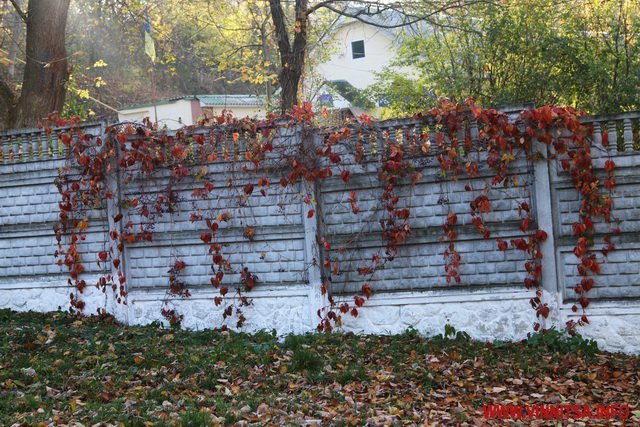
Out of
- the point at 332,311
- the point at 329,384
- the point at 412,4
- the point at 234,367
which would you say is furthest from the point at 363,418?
the point at 412,4

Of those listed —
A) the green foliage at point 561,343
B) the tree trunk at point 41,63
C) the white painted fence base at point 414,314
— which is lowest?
the green foliage at point 561,343

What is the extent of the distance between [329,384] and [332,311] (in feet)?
4.82

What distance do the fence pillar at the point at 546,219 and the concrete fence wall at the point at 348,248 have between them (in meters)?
0.01

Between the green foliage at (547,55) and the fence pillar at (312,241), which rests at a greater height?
the green foliage at (547,55)

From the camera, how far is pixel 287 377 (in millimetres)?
6062

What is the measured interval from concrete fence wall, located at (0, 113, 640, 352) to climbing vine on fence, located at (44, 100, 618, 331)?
0.16ft

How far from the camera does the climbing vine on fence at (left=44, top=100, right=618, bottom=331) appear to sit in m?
6.60

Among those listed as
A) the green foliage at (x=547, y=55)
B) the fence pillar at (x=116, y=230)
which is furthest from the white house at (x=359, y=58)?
the fence pillar at (x=116, y=230)

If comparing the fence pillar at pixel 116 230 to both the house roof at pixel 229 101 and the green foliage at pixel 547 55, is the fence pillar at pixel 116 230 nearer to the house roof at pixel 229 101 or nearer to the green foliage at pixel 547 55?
the green foliage at pixel 547 55

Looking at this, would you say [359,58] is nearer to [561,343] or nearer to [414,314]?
[414,314]

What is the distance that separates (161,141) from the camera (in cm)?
786

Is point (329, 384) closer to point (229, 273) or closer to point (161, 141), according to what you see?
point (229, 273)

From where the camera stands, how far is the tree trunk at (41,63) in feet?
31.8

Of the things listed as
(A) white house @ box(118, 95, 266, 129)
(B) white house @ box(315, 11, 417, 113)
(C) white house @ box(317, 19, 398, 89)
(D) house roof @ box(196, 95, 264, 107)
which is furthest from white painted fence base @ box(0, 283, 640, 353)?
(C) white house @ box(317, 19, 398, 89)
